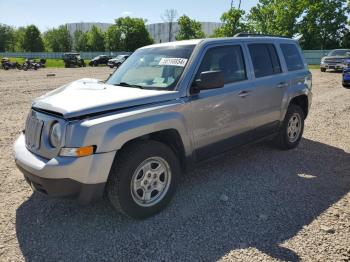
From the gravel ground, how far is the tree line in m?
50.7

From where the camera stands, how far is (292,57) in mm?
5922

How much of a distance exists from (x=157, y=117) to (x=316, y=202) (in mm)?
2190

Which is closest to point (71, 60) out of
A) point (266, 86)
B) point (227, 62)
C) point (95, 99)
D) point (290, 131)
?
point (290, 131)

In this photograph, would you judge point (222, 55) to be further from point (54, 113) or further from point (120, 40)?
point (120, 40)

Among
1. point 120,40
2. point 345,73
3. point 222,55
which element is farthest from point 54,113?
point 120,40

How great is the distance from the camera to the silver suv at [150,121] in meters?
3.19

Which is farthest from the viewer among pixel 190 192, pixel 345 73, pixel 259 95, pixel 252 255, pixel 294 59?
pixel 345 73

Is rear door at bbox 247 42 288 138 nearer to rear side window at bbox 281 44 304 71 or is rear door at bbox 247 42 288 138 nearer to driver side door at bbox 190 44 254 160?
driver side door at bbox 190 44 254 160

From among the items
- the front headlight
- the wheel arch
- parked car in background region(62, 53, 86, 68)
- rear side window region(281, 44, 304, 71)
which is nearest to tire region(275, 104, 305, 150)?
the wheel arch

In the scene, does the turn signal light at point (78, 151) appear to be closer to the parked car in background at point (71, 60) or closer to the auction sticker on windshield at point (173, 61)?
the auction sticker on windshield at point (173, 61)

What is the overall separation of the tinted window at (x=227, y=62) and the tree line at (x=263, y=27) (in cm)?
5041

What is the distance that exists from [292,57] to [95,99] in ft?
12.6

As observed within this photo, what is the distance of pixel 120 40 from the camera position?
80.3 meters

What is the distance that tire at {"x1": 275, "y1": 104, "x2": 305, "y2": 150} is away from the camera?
581 cm
